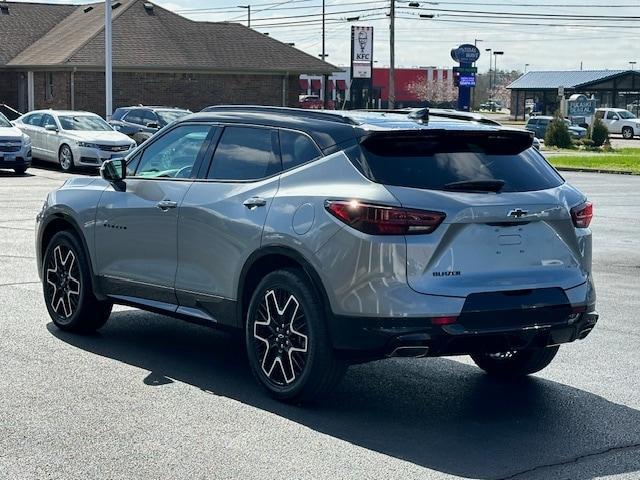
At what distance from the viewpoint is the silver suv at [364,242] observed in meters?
6.49

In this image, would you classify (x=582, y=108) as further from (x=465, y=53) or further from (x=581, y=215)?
(x=581, y=215)

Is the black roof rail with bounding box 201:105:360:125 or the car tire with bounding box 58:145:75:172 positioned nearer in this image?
the black roof rail with bounding box 201:105:360:125

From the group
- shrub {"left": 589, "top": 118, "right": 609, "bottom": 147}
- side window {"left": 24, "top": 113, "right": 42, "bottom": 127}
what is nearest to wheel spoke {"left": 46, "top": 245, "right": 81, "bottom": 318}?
side window {"left": 24, "top": 113, "right": 42, "bottom": 127}

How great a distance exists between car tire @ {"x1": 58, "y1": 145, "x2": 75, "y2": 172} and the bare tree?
74.6m

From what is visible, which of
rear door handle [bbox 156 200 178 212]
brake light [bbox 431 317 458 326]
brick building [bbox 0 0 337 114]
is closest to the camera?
brake light [bbox 431 317 458 326]

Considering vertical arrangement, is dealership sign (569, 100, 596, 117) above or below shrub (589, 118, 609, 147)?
above

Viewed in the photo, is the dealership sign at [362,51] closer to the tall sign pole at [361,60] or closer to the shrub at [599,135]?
the tall sign pole at [361,60]

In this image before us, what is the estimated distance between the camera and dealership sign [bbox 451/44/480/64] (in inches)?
2121

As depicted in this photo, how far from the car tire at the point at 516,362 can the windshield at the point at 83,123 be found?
79.1 ft

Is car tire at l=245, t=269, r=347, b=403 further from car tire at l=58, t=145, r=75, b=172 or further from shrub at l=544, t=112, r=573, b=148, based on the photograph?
shrub at l=544, t=112, r=573, b=148

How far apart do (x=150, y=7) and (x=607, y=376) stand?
163ft

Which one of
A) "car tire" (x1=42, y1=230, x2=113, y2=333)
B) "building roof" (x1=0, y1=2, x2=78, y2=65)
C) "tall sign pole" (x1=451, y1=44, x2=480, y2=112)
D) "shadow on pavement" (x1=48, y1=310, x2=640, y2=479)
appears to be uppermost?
"building roof" (x1=0, y1=2, x2=78, y2=65)

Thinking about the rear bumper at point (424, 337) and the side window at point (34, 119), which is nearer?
the rear bumper at point (424, 337)

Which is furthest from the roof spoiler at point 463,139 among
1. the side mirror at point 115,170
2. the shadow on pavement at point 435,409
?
the side mirror at point 115,170
